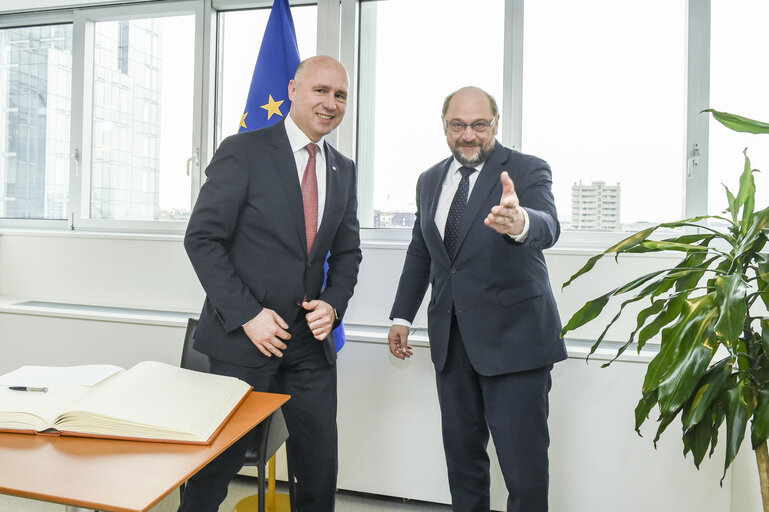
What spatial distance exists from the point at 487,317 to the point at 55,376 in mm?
1153

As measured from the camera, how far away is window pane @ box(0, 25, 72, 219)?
3.47 m

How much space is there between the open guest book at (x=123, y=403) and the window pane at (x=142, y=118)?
86.5 inches

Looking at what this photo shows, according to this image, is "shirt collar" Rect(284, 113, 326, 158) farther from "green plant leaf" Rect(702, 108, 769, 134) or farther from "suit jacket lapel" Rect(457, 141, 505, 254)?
"green plant leaf" Rect(702, 108, 769, 134)

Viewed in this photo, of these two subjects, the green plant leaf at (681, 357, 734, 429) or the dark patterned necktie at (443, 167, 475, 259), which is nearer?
the green plant leaf at (681, 357, 734, 429)

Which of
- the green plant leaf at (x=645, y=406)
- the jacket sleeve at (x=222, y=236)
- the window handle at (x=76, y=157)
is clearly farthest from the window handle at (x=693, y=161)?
the window handle at (x=76, y=157)

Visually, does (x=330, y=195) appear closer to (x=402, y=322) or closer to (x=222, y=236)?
(x=222, y=236)

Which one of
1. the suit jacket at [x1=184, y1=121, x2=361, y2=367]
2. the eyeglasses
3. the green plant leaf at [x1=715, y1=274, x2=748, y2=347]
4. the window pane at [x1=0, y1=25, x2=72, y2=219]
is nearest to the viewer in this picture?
the green plant leaf at [x1=715, y1=274, x2=748, y2=347]

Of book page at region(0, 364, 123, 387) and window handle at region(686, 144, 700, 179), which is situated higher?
window handle at region(686, 144, 700, 179)

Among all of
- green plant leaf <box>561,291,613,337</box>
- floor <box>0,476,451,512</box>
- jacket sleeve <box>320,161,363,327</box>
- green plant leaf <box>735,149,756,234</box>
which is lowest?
floor <box>0,476,451,512</box>

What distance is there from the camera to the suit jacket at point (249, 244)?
4.94ft

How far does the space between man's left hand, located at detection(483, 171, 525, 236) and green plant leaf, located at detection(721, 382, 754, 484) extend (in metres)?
0.63

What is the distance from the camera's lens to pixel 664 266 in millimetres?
2361

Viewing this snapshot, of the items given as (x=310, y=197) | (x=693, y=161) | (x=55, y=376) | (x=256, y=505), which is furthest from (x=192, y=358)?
(x=693, y=161)

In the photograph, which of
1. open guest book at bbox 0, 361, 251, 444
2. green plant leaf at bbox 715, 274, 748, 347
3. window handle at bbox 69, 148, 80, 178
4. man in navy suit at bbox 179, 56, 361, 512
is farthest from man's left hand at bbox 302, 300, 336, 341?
window handle at bbox 69, 148, 80, 178
